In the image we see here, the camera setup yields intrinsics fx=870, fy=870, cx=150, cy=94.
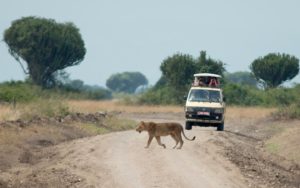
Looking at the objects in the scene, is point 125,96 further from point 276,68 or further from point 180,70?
point 276,68

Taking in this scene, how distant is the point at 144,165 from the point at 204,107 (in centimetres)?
1791

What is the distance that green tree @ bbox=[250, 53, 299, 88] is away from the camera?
95750 millimetres

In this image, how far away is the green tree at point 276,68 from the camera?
9575 cm

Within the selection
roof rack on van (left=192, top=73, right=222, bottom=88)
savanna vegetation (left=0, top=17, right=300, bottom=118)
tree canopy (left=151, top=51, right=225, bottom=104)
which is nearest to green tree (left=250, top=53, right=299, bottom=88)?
savanna vegetation (left=0, top=17, right=300, bottom=118)

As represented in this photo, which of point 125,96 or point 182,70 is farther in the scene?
point 125,96

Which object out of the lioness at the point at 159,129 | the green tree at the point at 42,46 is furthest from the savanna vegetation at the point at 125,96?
the lioness at the point at 159,129

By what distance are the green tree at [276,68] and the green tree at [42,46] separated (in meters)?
20.6

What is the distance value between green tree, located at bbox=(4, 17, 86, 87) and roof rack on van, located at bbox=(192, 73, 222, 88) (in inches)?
2102

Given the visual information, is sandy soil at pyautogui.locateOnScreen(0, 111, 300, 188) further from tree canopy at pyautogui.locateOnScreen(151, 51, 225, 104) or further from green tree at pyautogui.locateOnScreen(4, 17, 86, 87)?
green tree at pyautogui.locateOnScreen(4, 17, 86, 87)

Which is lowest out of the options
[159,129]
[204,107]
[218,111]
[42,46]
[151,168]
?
[151,168]

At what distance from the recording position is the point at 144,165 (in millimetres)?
21000

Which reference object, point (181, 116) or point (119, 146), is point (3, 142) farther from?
point (181, 116)

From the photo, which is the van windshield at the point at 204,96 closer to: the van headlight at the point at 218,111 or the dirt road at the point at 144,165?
the van headlight at the point at 218,111

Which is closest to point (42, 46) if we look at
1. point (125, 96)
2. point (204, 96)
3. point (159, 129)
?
point (125, 96)
